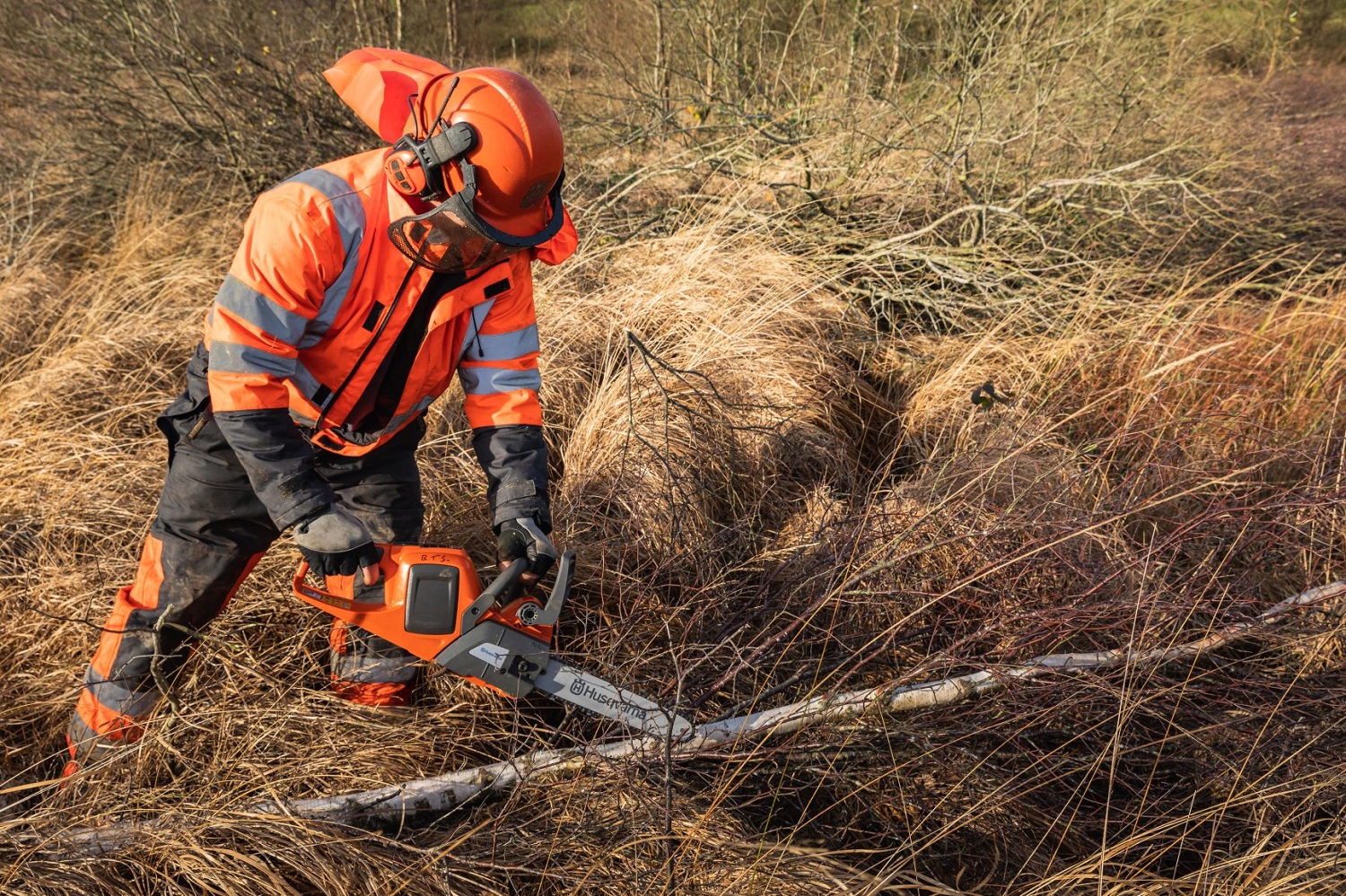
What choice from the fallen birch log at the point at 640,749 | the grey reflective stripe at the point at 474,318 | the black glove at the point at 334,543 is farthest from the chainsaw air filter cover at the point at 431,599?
the grey reflective stripe at the point at 474,318

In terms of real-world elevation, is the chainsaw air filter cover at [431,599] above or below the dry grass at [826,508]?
above

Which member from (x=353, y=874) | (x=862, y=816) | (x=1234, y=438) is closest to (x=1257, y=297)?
(x=1234, y=438)

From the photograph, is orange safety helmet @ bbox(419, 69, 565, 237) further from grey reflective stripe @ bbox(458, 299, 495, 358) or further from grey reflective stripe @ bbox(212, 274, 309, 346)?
grey reflective stripe @ bbox(212, 274, 309, 346)

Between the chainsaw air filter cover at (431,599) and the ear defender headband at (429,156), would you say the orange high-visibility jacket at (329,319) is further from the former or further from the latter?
the chainsaw air filter cover at (431,599)

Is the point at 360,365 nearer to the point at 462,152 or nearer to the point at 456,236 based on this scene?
the point at 456,236

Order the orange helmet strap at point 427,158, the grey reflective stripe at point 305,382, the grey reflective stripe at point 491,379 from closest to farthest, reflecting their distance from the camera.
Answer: the orange helmet strap at point 427,158 → the grey reflective stripe at point 305,382 → the grey reflective stripe at point 491,379

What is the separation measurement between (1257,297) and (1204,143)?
1.42 m

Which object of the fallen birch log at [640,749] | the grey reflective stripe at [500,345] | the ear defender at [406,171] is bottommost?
the fallen birch log at [640,749]

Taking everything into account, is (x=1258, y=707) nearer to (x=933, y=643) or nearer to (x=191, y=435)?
(x=933, y=643)

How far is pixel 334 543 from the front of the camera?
76.1 inches

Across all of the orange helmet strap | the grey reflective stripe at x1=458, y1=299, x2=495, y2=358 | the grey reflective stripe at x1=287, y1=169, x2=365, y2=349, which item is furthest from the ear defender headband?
the grey reflective stripe at x1=458, y1=299, x2=495, y2=358

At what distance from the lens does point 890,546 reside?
2.55 m

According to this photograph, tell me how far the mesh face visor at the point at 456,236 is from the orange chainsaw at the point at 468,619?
2.19 ft

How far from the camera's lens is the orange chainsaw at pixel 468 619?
76.5 inches
